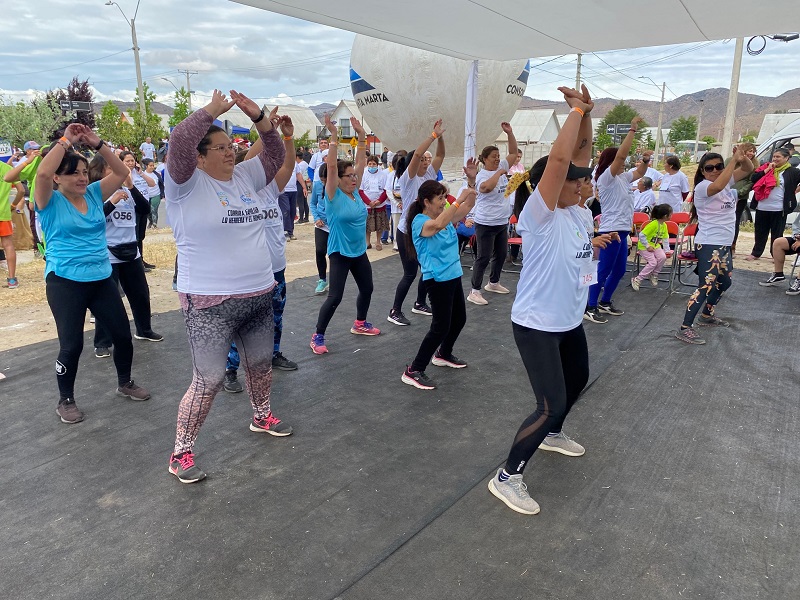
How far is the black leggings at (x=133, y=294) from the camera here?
482 centimetres

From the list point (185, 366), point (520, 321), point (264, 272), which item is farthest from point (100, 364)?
point (520, 321)

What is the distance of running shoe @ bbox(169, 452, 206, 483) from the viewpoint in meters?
3.02

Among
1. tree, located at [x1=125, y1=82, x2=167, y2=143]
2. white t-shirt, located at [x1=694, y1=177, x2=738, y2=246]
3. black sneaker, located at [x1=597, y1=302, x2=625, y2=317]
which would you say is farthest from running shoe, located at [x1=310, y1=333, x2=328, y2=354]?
tree, located at [x1=125, y1=82, x2=167, y2=143]

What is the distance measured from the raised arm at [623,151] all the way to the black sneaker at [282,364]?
385cm

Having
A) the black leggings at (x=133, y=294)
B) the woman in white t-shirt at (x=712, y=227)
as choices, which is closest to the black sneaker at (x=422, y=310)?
the woman in white t-shirt at (x=712, y=227)

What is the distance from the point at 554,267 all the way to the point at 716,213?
3.49 m

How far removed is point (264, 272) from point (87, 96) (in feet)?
113

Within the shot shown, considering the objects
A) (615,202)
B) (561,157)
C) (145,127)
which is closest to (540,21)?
(615,202)

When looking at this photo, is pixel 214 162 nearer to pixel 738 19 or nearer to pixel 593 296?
pixel 593 296

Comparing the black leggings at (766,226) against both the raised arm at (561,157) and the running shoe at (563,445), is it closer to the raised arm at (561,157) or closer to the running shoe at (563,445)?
the running shoe at (563,445)

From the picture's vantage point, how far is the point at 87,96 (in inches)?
1201

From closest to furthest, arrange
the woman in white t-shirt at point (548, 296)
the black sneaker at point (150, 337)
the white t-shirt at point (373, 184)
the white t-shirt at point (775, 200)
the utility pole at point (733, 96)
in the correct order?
the woman in white t-shirt at point (548, 296)
the black sneaker at point (150, 337)
the white t-shirt at point (775, 200)
the white t-shirt at point (373, 184)
the utility pole at point (733, 96)

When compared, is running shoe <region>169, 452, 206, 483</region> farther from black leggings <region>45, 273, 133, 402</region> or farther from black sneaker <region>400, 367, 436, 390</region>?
black sneaker <region>400, 367, 436, 390</region>

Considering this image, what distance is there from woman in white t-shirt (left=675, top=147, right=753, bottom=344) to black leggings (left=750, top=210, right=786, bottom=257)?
178 inches
